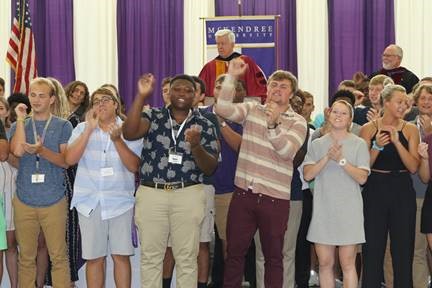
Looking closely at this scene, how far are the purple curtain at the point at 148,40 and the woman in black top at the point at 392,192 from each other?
5488mm

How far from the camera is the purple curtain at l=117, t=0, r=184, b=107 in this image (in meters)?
9.86

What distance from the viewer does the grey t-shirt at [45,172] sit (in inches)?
179

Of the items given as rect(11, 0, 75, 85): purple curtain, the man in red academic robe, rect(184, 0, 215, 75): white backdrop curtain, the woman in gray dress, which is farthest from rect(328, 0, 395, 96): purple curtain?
the woman in gray dress

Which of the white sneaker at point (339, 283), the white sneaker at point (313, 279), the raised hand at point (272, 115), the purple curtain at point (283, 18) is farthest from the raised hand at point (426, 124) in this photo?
the purple curtain at point (283, 18)

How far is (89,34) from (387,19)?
14.1ft

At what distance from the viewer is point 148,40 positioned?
9914mm

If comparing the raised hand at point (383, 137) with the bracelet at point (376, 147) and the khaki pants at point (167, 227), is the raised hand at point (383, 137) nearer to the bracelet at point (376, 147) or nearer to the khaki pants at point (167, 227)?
the bracelet at point (376, 147)

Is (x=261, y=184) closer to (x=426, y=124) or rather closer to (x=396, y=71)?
(x=426, y=124)

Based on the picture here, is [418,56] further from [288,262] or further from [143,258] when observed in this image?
[143,258]

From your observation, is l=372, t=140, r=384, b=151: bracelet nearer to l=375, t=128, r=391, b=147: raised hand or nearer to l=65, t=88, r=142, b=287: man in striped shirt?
l=375, t=128, r=391, b=147: raised hand

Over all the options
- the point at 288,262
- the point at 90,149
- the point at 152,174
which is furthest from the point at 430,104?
the point at 90,149

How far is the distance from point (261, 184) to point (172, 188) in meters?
0.59

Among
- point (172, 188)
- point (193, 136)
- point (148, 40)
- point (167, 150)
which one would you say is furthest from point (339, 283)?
point (148, 40)

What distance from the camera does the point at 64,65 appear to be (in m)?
10.1
